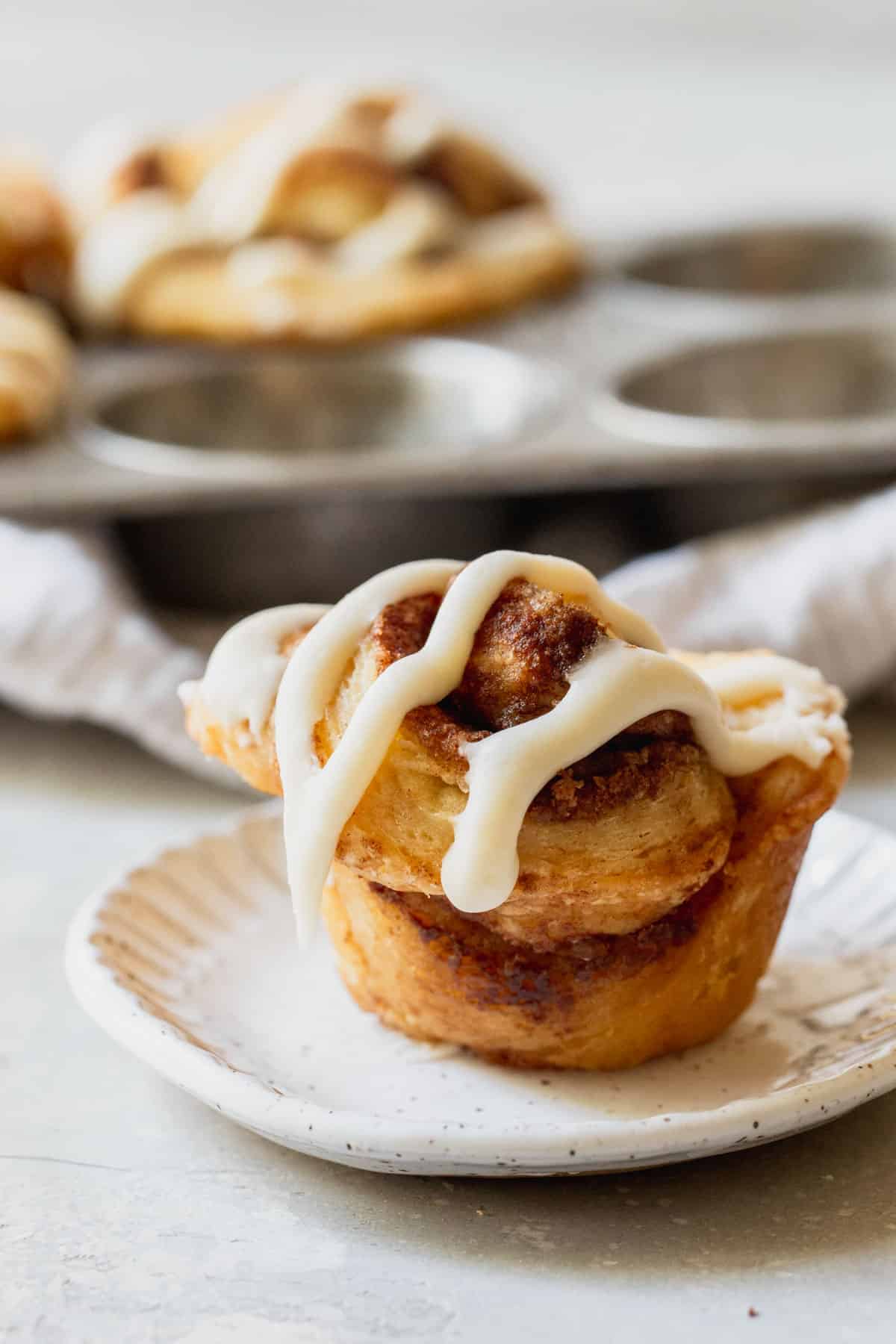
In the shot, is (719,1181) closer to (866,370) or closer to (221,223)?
(866,370)

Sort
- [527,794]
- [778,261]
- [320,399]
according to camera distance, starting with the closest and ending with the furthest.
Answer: [527,794], [320,399], [778,261]

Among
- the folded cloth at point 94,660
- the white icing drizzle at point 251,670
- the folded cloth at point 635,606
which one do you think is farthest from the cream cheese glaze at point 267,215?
the white icing drizzle at point 251,670

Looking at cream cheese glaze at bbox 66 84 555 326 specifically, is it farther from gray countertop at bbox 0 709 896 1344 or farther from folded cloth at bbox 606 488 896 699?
gray countertop at bbox 0 709 896 1344

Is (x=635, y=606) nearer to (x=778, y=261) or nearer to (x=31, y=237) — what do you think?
(x=31, y=237)

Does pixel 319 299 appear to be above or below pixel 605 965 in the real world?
below


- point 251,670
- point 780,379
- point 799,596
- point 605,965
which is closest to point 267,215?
Answer: point 780,379

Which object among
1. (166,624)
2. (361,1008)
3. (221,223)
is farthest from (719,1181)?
(221,223)
